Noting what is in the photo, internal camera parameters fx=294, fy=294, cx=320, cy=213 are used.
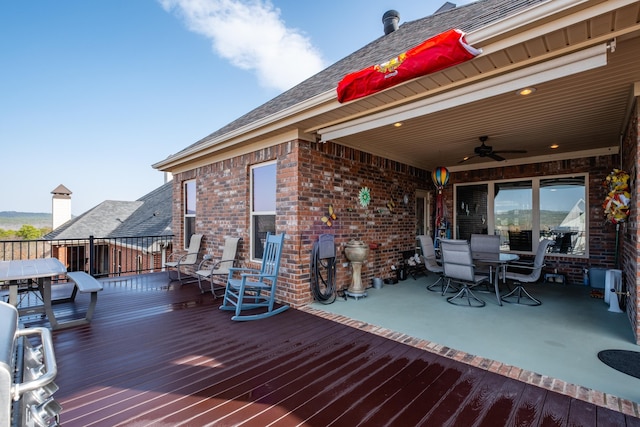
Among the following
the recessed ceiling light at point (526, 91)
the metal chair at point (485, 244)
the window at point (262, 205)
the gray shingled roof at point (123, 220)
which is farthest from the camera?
the gray shingled roof at point (123, 220)

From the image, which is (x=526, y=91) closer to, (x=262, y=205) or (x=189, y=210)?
(x=262, y=205)

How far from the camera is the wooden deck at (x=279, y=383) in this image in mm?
1861

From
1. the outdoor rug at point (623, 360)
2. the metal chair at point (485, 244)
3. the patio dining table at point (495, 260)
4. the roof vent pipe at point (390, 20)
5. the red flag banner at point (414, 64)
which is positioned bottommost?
the outdoor rug at point (623, 360)

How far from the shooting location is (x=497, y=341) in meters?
3.00

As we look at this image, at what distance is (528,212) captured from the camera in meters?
6.36

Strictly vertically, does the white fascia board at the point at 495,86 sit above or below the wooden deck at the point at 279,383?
above

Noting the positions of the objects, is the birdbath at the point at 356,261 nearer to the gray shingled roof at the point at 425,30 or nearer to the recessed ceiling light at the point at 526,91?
the gray shingled roof at the point at 425,30

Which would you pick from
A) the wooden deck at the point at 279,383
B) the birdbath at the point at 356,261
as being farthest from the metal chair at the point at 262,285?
the birdbath at the point at 356,261

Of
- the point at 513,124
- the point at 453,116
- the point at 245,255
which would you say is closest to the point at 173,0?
the point at 245,255

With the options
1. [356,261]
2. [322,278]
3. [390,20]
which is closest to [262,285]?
[322,278]

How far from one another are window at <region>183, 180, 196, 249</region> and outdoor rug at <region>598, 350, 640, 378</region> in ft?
23.6

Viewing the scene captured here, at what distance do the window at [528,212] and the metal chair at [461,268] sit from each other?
109 inches

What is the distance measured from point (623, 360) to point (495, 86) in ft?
8.92

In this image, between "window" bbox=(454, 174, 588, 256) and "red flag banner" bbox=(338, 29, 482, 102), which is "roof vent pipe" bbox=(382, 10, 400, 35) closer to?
"window" bbox=(454, 174, 588, 256)
